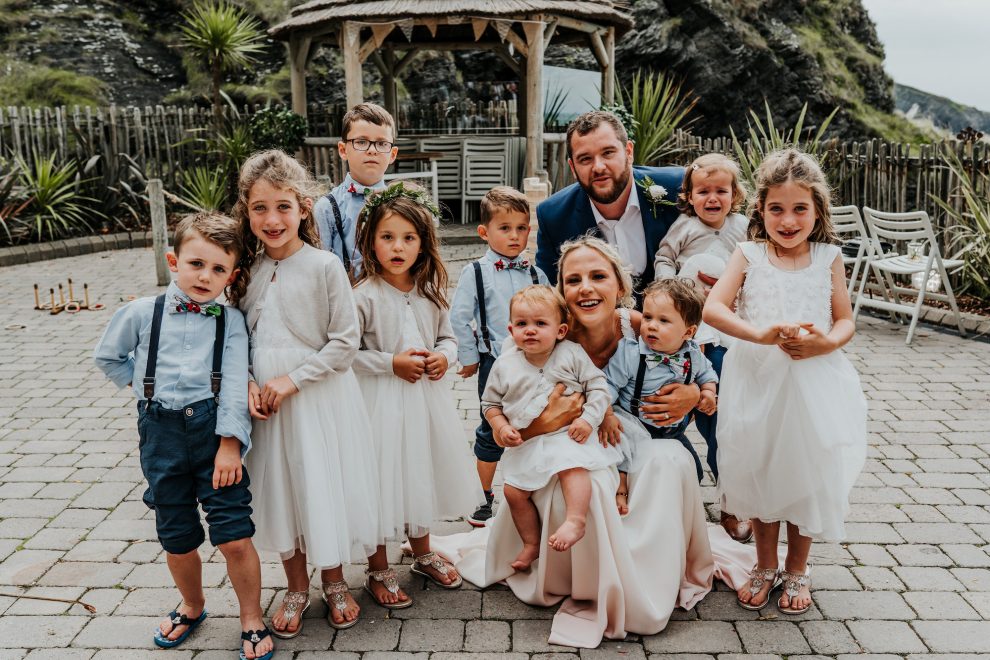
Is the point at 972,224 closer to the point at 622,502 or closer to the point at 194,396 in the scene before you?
the point at 622,502

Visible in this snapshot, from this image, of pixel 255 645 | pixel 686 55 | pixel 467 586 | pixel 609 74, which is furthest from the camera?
pixel 686 55

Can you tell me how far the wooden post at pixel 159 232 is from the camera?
10766 millimetres

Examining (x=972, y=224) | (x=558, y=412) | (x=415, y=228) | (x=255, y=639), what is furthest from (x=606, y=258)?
(x=972, y=224)

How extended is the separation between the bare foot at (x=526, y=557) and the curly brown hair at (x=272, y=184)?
1496mm

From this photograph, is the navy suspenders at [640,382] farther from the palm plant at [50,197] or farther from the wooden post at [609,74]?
the wooden post at [609,74]

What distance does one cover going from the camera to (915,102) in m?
28.4

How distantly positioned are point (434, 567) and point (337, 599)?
0.50m

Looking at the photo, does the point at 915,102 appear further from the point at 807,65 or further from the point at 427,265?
the point at 427,265

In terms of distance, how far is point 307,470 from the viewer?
→ 3.20 metres

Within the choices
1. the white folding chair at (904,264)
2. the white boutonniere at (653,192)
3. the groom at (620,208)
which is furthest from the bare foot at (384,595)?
the white folding chair at (904,264)

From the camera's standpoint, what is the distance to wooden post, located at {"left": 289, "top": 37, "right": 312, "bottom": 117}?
14781mm

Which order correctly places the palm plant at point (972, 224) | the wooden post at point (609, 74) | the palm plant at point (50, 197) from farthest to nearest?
the wooden post at point (609, 74) → the palm plant at point (50, 197) → the palm plant at point (972, 224)

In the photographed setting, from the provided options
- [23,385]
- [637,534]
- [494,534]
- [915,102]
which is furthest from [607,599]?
[915,102]

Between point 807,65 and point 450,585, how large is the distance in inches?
864
